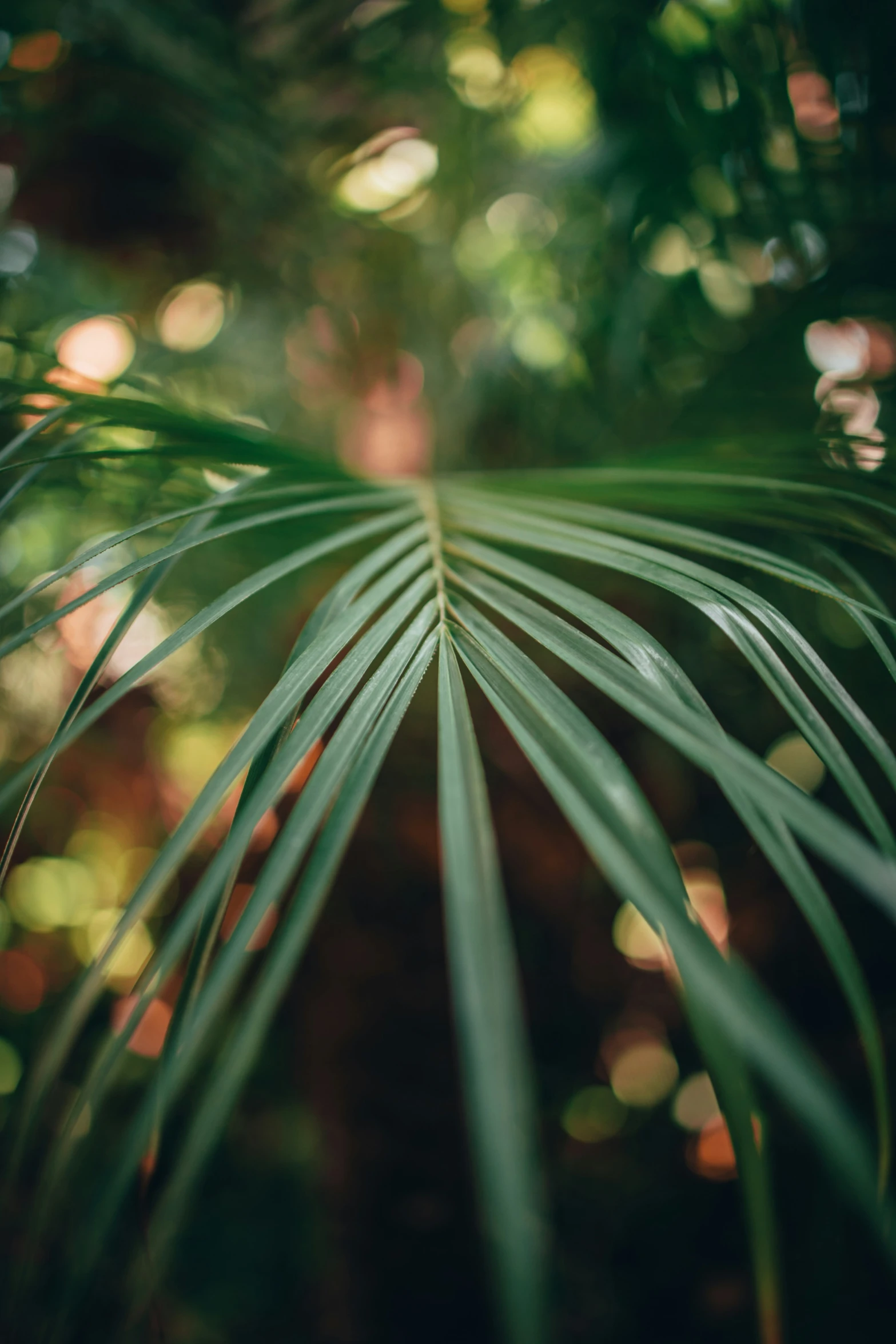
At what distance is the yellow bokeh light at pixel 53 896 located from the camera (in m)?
1.03

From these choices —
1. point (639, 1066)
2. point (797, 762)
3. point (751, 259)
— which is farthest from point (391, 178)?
point (639, 1066)

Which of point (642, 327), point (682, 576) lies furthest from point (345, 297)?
point (682, 576)

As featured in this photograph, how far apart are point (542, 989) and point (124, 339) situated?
0.91m

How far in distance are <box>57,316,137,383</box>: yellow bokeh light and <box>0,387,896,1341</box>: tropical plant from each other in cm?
51

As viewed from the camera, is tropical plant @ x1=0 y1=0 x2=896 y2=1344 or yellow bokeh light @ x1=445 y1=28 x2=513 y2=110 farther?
yellow bokeh light @ x1=445 y1=28 x2=513 y2=110

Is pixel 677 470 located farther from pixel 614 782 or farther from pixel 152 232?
pixel 152 232

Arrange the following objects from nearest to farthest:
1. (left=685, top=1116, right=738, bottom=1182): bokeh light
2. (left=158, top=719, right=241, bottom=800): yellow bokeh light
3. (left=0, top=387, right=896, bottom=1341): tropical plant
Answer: (left=0, top=387, right=896, bottom=1341): tropical plant
(left=685, top=1116, right=738, bottom=1182): bokeh light
(left=158, top=719, right=241, bottom=800): yellow bokeh light

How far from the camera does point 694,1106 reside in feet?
2.40

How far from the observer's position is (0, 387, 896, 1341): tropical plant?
11cm

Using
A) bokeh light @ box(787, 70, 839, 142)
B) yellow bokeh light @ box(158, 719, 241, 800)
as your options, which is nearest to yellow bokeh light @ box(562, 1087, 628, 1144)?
yellow bokeh light @ box(158, 719, 241, 800)

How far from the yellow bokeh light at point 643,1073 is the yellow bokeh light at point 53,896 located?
0.85 meters

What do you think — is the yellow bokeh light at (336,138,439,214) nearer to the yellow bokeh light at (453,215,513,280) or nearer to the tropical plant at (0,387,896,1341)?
the yellow bokeh light at (453,215,513,280)

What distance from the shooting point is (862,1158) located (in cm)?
10

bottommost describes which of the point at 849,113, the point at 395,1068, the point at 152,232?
the point at 395,1068
